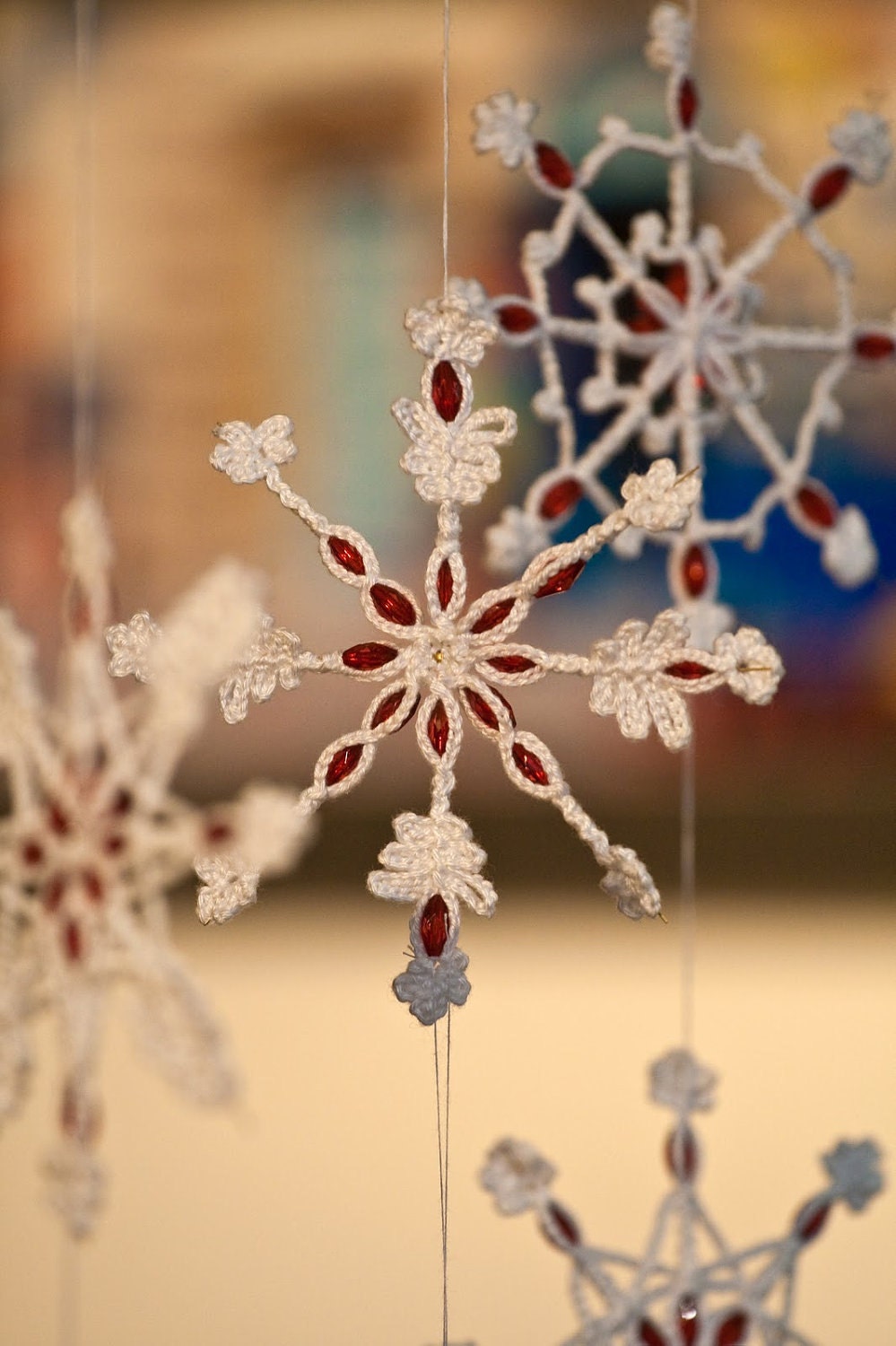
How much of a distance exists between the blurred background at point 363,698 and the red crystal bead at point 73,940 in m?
0.15

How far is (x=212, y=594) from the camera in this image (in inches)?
27.5

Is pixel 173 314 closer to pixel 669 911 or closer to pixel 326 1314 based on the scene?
pixel 669 911

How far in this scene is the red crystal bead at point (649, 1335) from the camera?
2.45 feet

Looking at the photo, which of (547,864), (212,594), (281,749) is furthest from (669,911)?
(212,594)

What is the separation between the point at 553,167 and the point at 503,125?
0.04 m

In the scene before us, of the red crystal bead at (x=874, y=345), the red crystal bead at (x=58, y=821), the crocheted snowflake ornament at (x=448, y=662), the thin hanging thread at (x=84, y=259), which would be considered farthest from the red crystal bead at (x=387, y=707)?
the thin hanging thread at (x=84, y=259)

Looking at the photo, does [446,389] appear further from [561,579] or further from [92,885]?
[92,885]

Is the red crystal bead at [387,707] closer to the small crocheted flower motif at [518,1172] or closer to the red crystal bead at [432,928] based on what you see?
the red crystal bead at [432,928]

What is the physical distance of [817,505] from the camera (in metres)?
0.79

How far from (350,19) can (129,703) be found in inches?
19.5

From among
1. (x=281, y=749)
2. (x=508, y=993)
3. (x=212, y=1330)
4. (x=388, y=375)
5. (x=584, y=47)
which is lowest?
(x=212, y=1330)

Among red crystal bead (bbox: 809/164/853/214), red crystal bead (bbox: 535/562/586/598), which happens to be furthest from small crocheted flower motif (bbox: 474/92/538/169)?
red crystal bead (bbox: 535/562/586/598)

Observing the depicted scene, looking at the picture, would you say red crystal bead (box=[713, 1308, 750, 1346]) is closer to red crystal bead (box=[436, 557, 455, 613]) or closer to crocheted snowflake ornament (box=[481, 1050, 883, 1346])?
crocheted snowflake ornament (box=[481, 1050, 883, 1346])

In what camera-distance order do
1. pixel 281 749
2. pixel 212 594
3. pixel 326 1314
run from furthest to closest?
pixel 281 749 < pixel 326 1314 < pixel 212 594
